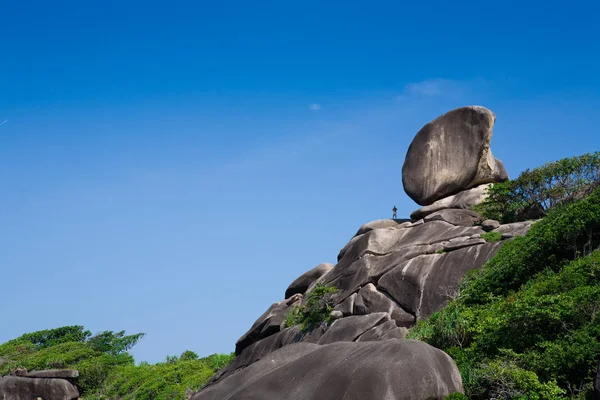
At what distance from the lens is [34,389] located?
4516cm

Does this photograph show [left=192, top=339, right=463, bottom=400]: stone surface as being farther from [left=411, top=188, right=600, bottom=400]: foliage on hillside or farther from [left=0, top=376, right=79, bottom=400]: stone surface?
[left=0, top=376, right=79, bottom=400]: stone surface

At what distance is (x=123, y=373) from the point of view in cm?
4644

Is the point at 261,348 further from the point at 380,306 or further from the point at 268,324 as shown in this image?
the point at 380,306

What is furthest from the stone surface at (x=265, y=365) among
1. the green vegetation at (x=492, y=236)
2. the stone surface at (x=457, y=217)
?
the stone surface at (x=457, y=217)

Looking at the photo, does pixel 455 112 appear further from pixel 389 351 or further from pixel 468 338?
pixel 389 351

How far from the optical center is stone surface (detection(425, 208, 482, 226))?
104 feet

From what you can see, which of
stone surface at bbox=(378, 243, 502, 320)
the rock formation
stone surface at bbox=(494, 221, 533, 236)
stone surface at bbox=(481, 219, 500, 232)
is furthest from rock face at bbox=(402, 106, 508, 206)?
the rock formation

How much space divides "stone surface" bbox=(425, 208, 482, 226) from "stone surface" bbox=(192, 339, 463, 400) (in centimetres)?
1669

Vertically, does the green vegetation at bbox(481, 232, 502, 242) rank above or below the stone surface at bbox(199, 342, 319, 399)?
above

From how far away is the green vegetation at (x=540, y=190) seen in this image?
98.9ft

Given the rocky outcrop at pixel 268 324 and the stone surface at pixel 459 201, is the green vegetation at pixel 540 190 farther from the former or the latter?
the rocky outcrop at pixel 268 324

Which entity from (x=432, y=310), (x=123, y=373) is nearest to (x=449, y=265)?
(x=432, y=310)

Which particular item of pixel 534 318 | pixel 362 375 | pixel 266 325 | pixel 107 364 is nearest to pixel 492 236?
pixel 534 318

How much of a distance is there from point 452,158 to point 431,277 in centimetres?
1024
